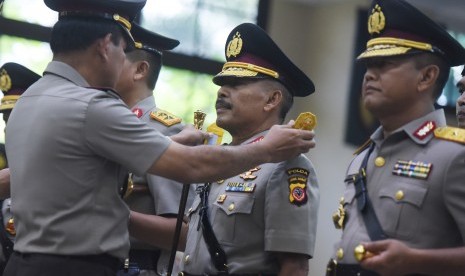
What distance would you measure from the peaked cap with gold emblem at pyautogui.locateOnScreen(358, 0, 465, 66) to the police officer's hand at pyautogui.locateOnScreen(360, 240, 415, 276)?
23.9 inches

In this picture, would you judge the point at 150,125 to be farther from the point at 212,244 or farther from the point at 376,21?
the point at 376,21

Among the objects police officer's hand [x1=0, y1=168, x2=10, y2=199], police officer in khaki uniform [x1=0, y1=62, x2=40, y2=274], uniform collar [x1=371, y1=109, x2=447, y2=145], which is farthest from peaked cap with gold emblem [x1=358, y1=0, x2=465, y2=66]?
police officer in khaki uniform [x1=0, y1=62, x2=40, y2=274]

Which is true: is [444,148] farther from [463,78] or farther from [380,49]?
[463,78]

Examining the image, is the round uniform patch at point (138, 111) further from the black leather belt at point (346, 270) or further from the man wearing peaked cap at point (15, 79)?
the black leather belt at point (346, 270)

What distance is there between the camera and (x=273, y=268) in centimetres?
335

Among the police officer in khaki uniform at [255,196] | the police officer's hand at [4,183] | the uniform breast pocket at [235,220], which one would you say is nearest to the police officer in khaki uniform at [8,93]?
the police officer's hand at [4,183]

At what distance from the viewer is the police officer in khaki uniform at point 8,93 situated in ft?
14.9

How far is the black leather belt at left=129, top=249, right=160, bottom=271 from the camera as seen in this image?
3945 mm

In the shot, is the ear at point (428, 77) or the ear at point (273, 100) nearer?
the ear at point (428, 77)

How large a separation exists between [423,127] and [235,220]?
0.75 metres

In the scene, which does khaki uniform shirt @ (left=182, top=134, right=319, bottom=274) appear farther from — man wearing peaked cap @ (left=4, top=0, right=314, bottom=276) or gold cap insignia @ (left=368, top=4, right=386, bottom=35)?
gold cap insignia @ (left=368, top=4, right=386, bottom=35)

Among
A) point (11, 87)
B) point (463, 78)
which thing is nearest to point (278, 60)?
point (463, 78)

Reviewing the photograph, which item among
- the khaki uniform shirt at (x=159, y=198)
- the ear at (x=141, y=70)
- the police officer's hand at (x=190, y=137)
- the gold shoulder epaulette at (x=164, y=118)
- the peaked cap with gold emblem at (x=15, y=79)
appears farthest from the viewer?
the peaked cap with gold emblem at (x=15, y=79)

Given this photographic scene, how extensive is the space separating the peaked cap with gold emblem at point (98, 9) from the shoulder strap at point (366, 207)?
0.91 meters
